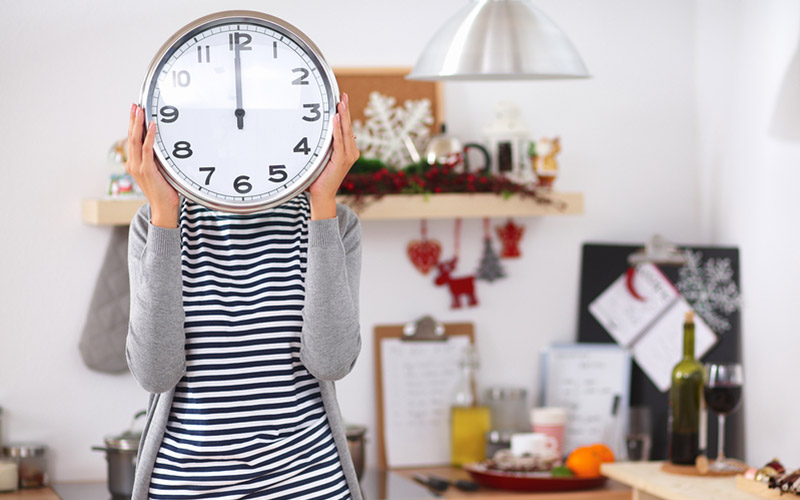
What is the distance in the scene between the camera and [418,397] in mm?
2494

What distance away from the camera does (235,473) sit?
4.11 feet

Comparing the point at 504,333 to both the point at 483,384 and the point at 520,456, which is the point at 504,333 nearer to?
the point at 483,384

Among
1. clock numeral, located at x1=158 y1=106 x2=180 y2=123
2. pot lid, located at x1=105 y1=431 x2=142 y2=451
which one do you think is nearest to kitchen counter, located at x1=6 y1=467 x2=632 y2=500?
pot lid, located at x1=105 y1=431 x2=142 y2=451

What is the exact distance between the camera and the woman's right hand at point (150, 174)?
3.92ft

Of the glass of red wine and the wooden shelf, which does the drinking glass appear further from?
the wooden shelf

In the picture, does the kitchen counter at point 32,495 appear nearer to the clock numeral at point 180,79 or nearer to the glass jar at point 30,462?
the glass jar at point 30,462

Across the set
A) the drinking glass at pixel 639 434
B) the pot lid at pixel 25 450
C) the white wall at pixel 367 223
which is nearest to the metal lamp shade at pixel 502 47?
the white wall at pixel 367 223

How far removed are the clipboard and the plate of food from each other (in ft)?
0.64

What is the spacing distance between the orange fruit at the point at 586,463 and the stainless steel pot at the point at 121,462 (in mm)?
985

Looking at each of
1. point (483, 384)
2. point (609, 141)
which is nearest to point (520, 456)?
point (483, 384)

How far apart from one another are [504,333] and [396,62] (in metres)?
0.76

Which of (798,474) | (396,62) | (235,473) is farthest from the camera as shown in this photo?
(396,62)

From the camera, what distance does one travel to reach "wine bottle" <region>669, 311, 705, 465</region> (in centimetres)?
201

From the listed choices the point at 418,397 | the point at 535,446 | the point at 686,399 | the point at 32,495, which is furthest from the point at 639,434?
the point at 32,495
